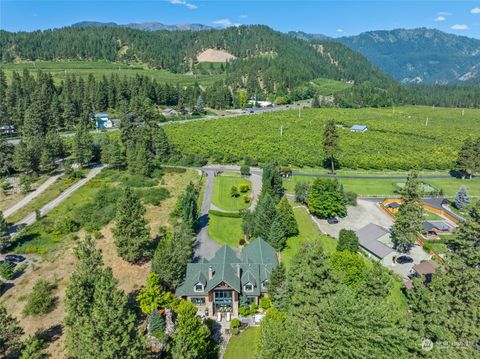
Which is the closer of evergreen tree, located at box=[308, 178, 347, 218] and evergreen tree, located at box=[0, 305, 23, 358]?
evergreen tree, located at box=[0, 305, 23, 358]

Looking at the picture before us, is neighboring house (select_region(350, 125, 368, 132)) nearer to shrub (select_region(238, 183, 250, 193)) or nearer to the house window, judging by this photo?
shrub (select_region(238, 183, 250, 193))

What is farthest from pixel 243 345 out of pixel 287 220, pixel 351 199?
pixel 351 199

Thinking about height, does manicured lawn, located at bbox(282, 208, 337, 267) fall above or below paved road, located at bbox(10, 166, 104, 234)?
below

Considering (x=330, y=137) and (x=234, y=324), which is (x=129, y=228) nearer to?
(x=234, y=324)

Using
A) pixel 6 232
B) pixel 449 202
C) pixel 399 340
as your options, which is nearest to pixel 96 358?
pixel 399 340

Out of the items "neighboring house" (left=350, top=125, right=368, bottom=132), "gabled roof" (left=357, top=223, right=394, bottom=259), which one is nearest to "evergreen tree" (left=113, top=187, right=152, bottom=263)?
"gabled roof" (left=357, top=223, right=394, bottom=259)
